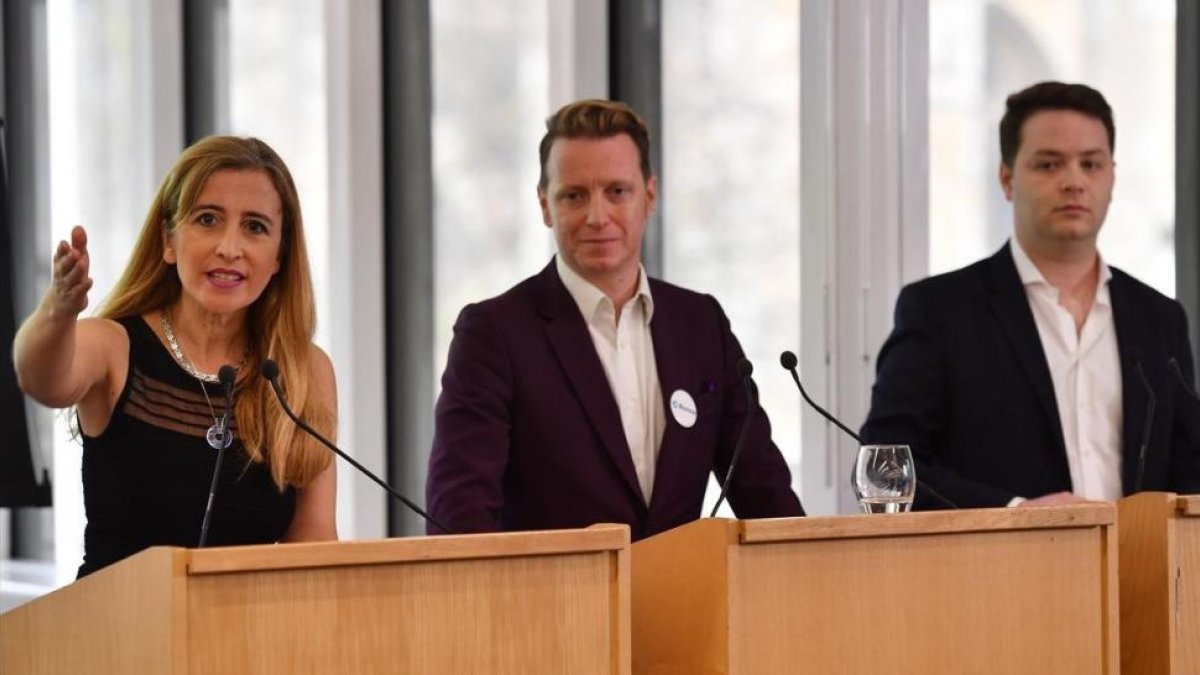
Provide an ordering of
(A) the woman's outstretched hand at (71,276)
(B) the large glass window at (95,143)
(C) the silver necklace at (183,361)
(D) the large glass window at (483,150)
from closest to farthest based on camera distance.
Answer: (A) the woman's outstretched hand at (71,276)
(C) the silver necklace at (183,361)
(D) the large glass window at (483,150)
(B) the large glass window at (95,143)

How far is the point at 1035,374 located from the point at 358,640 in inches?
76.4

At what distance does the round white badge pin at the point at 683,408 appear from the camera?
329 centimetres

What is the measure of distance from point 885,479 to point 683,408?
2.26 ft

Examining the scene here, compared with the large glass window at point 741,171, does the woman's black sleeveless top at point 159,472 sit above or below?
below

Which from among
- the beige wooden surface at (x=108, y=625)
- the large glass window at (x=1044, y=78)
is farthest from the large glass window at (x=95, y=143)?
the beige wooden surface at (x=108, y=625)

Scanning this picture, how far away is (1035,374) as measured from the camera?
3.61 metres

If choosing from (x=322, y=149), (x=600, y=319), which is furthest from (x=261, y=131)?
(x=600, y=319)

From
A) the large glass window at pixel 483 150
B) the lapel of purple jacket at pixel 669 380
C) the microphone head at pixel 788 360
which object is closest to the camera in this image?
the microphone head at pixel 788 360

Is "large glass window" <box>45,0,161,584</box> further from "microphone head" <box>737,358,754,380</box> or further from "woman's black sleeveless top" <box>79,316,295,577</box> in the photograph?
"microphone head" <box>737,358,754,380</box>

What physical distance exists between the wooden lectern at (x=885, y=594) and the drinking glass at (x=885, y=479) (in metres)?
0.19

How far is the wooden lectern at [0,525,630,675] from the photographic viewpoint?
198 centimetres

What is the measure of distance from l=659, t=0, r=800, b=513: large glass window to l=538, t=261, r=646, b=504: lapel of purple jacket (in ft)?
4.72

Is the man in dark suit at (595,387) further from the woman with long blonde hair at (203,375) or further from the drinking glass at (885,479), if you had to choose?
the drinking glass at (885,479)

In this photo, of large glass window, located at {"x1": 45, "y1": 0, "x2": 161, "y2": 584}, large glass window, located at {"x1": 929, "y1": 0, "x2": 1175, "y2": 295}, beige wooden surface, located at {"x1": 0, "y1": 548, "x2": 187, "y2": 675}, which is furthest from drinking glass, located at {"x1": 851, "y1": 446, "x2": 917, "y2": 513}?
large glass window, located at {"x1": 45, "y1": 0, "x2": 161, "y2": 584}
